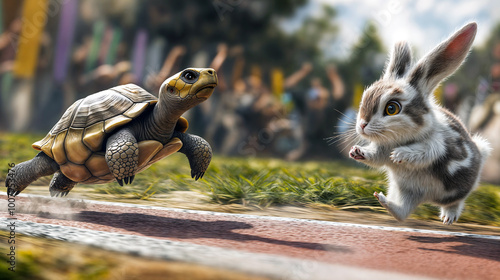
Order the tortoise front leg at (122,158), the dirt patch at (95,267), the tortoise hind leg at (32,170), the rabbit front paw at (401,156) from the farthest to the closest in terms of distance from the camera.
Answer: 1. the tortoise hind leg at (32,170)
2. the tortoise front leg at (122,158)
3. the rabbit front paw at (401,156)
4. the dirt patch at (95,267)

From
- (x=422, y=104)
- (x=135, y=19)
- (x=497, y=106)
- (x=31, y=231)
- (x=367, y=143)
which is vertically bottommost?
(x=31, y=231)

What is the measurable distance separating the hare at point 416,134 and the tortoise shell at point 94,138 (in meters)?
1.18

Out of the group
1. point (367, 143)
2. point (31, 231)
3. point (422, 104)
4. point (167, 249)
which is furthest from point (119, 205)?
point (422, 104)

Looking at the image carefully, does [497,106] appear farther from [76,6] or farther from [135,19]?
[76,6]

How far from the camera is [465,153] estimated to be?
2.36 metres

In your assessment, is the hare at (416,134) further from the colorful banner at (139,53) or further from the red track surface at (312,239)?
the colorful banner at (139,53)

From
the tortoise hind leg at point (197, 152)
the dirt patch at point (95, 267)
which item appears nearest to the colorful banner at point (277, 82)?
the tortoise hind leg at point (197, 152)

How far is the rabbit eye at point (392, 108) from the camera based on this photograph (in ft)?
7.20

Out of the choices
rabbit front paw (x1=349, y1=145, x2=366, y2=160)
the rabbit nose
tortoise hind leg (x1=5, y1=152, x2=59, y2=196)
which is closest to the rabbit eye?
the rabbit nose

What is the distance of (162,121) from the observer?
2.53 meters

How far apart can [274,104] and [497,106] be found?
410 cm

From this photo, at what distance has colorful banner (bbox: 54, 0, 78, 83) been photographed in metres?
9.88

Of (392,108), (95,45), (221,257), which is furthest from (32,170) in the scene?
(95,45)

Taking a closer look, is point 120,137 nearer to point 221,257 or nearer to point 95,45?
point 221,257
